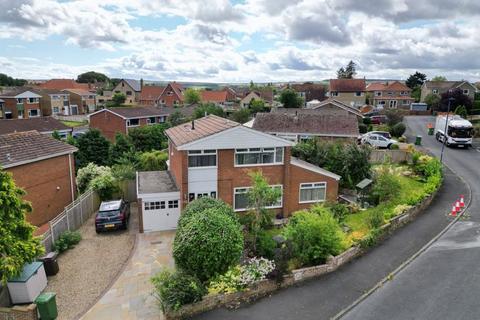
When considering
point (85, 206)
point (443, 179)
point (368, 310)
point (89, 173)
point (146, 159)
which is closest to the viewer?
point (368, 310)

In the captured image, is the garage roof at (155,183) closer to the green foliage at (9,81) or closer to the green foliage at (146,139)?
the green foliage at (146,139)

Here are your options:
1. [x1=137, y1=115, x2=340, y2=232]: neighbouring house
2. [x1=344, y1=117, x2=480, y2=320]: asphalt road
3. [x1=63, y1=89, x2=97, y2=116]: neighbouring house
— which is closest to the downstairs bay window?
[x1=137, y1=115, x2=340, y2=232]: neighbouring house

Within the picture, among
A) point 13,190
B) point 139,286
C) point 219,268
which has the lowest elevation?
point 139,286

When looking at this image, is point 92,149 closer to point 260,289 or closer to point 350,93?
point 260,289

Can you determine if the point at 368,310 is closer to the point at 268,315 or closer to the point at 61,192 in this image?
the point at 268,315

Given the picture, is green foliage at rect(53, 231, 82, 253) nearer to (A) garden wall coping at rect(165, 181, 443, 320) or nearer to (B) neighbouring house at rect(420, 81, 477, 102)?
(A) garden wall coping at rect(165, 181, 443, 320)

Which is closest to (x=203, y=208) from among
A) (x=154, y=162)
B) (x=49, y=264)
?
(x=49, y=264)

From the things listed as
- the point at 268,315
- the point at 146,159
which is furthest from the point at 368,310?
the point at 146,159
